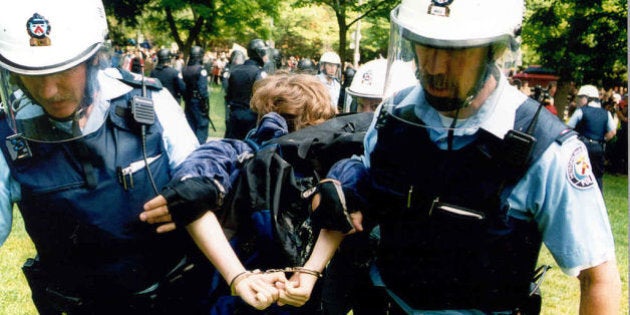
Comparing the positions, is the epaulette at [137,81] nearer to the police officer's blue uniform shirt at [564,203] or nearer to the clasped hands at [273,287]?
the clasped hands at [273,287]

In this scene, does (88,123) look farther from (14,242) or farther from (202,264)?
(14,242)

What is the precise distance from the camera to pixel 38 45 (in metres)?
1.54

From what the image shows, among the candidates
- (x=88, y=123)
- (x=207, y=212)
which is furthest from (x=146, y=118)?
(x=207, y=212)

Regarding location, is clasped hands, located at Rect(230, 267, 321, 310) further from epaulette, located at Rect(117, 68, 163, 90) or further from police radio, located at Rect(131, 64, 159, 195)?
epaulette, located at Rect(117, 68, 163, 90)

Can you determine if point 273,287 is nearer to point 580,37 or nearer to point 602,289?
point 602,289

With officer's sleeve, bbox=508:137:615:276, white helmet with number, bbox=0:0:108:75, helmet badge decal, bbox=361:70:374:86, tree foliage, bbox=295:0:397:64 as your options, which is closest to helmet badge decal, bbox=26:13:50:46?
white helmet with number, bbox=0:0:108:75

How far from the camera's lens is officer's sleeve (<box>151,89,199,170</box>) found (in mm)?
1823

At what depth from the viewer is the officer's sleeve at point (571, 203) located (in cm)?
145

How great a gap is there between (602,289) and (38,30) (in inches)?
68.6

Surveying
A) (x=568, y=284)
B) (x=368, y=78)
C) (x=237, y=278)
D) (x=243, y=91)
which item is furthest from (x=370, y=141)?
(x=243, y=91)

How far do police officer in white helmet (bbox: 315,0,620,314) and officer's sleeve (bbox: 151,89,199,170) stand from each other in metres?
0.54

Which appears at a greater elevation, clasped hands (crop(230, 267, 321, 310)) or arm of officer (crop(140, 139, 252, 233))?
arm of officer (crop(140, 139, 252, 233))

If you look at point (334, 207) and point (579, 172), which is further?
point (334, 207)

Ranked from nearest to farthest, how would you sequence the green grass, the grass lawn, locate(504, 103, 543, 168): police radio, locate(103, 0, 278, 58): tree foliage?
locate(504, 103, 543, 168): police radio, the grass lawn, the green grass, locate(103, 0, 278, 58): tree foliage
